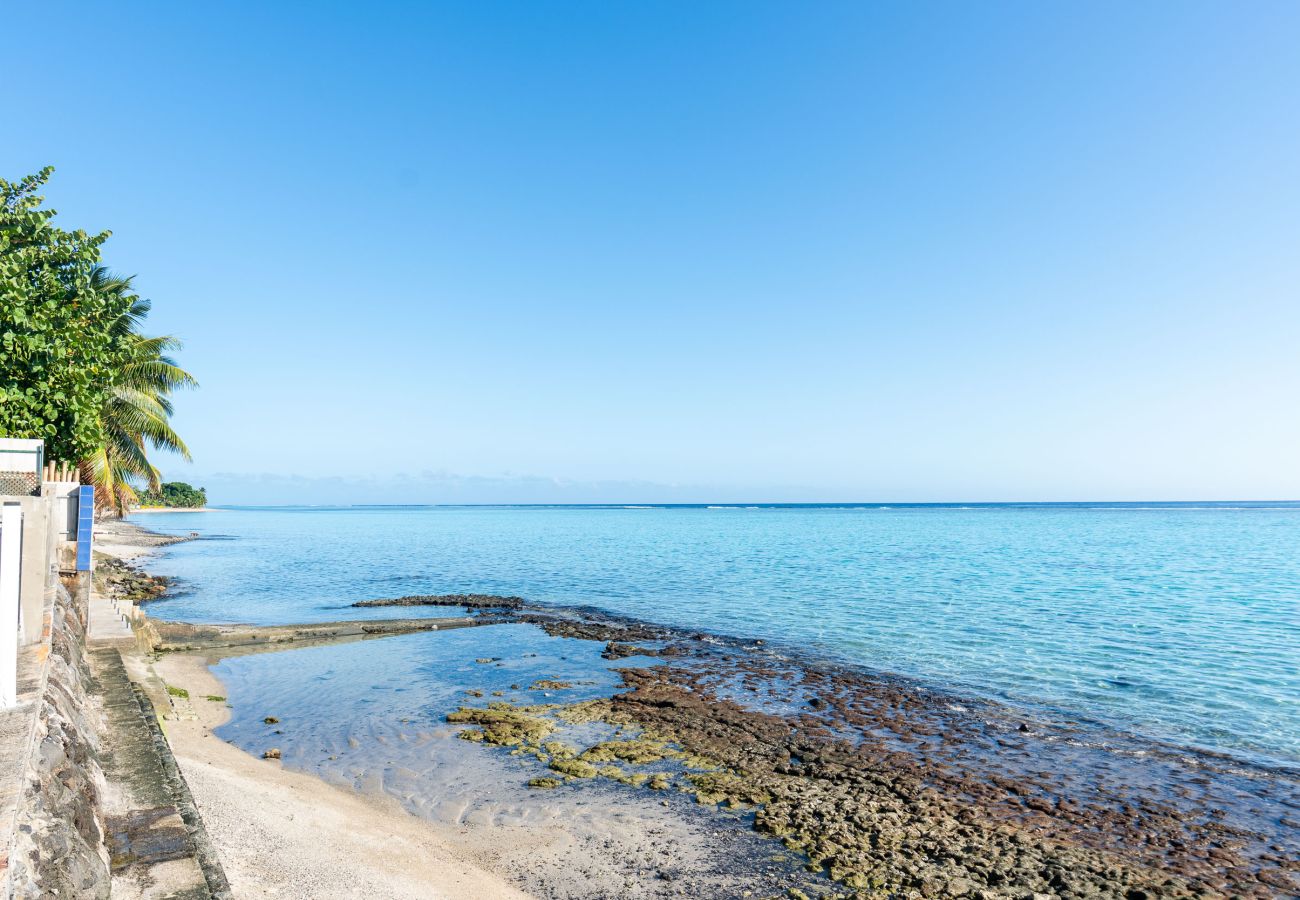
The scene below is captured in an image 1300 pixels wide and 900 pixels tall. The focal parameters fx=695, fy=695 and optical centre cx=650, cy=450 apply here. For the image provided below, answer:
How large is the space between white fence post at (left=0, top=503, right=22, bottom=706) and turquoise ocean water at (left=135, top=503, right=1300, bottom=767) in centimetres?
2001

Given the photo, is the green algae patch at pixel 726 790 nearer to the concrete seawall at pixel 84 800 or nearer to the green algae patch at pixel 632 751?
the green algae patch at pixel 632 751

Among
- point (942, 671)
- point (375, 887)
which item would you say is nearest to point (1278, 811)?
point (942, 671)

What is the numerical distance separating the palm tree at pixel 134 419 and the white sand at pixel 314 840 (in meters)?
21.2

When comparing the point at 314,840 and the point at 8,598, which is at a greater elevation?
the point at 8,598

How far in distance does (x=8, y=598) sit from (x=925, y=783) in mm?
13318

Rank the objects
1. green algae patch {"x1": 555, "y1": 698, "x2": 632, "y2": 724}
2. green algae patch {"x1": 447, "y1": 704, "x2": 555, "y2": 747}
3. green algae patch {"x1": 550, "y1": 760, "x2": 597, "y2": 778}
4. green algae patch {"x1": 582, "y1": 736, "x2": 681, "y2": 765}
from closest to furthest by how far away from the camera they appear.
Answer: green algae patch {"x1": 550, "y1": 760, "x2": 597, "y2": 778}
green algae patch {"x1": 582, "y1": 736, "x2": 681, "y2": 765}
green algae patch {"x1": 447, "y1": 704, "x2": 555, "y2": 747}
green algae patch {"x1": 555, "y1": 698, "x2": 632, "y2": 724}

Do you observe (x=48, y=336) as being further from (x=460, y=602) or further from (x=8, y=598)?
(x=460, y=602)

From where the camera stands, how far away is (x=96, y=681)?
1160cm

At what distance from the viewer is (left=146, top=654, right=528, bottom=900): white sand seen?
8305 millimetres

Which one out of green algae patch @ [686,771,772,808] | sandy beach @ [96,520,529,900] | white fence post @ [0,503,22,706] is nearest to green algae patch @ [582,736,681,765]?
green algae patch @ [686,771,772,808]

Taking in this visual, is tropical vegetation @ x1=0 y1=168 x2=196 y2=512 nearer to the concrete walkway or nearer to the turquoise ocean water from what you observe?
the concrete walkway

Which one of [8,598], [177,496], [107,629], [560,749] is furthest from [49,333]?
[177,496]

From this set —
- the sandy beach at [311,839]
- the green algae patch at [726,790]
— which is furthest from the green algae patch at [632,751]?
the sandy beach at [311,839]

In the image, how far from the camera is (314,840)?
30.9 feet
